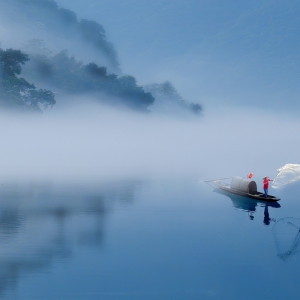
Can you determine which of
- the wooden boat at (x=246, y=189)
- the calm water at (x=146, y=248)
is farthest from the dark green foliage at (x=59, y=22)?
the wooden boat at (x=246, y=189)

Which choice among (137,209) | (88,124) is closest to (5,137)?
(88,124)

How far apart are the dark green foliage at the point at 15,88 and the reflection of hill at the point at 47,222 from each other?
73.2m

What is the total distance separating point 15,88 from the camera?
11119cm

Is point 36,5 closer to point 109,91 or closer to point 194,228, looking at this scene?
point 109,91

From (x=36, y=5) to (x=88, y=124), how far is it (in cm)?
5379

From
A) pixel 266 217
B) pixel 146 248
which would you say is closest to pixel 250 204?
pixel 266 217

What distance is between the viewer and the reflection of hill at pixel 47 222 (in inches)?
763

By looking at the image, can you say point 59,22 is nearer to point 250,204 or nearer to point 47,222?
point 250,204

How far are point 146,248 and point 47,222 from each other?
8453mm

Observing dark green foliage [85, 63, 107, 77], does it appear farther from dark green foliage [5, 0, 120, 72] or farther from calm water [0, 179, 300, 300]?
calm water [0, 179, 300, 300]

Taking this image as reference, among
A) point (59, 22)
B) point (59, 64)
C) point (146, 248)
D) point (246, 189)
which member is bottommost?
point (146, 248)

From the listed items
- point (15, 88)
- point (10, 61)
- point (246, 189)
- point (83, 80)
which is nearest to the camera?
point (246, 189)

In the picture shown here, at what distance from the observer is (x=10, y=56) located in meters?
107

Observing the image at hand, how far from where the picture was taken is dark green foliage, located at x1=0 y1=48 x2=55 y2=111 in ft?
353
